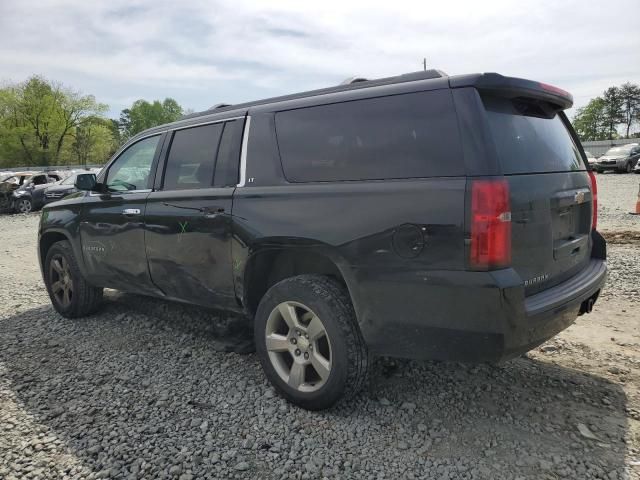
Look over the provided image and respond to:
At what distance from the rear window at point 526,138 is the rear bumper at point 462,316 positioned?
61cm

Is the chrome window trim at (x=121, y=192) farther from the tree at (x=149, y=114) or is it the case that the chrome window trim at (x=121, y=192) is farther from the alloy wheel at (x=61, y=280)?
the tree at (x=149, y=114)

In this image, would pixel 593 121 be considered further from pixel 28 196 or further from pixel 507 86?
pixel 507 86

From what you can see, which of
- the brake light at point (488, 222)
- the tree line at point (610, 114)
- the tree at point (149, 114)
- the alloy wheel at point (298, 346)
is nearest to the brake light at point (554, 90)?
the brake light at point (488, 222)

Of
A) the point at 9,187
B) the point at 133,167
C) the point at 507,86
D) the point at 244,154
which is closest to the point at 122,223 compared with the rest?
the point at 133,167

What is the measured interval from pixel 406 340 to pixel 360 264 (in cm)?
47

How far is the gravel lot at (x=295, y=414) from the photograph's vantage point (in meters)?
2.53

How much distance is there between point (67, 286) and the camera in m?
5.02

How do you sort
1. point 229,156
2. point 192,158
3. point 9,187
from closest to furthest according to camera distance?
1. point 229,156
2. point 192,158
3. point 9,187

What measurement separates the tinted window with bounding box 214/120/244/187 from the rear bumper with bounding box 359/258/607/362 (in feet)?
4.50

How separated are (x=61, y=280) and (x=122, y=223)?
140 cm

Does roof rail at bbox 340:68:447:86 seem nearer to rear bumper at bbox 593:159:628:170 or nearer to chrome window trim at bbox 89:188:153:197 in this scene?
chrome window trim at bbox 89:188:153:197

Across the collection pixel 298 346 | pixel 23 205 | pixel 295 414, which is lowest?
pixel 295 414

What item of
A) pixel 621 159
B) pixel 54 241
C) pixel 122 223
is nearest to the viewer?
pixel 122 223

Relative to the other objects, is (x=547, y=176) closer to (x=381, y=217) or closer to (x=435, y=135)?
(x=435, y=135)
